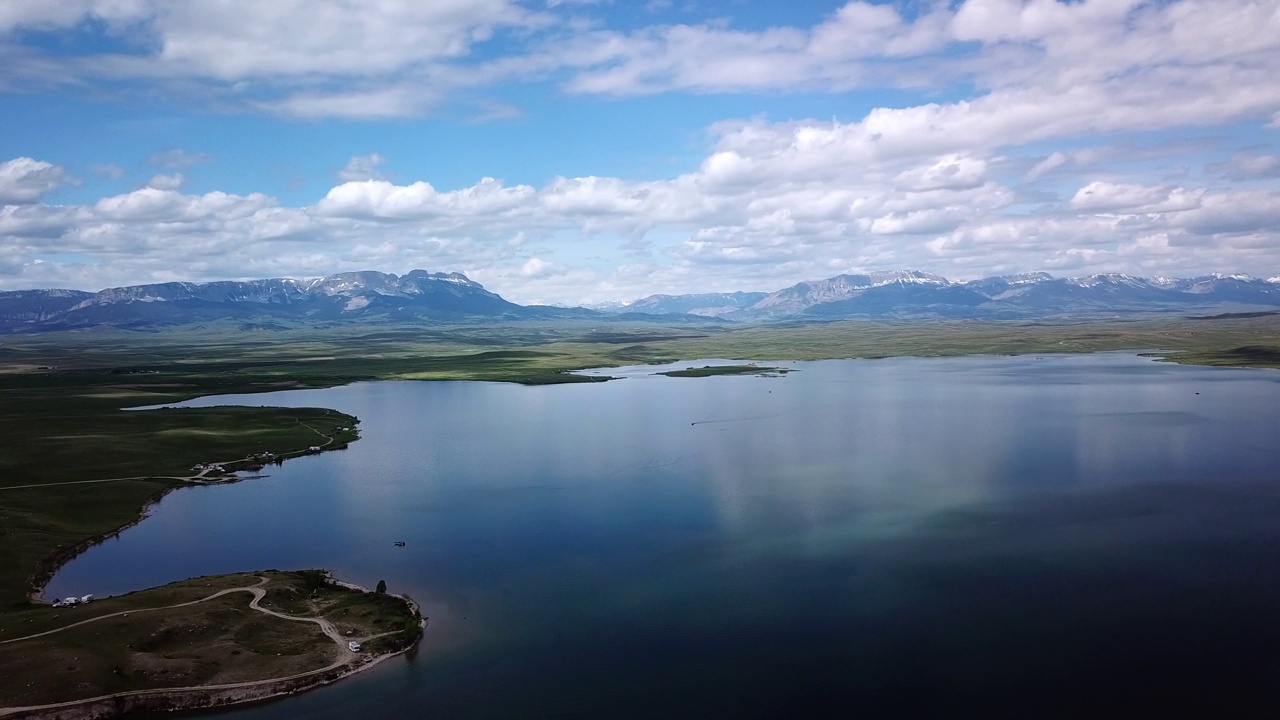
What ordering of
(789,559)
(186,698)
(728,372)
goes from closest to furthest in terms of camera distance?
(186,698) < (789,559) < (728,372)

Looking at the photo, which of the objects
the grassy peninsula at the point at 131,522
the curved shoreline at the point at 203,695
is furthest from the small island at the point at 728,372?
the curved shoreline at the point at 203,695

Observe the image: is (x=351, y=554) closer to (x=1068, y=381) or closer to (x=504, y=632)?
(x=504, y=632)

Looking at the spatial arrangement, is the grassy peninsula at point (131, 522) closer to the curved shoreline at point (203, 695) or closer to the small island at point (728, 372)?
the curved shoreline at point (203, 695)

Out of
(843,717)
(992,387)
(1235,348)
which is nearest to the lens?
(843,717)

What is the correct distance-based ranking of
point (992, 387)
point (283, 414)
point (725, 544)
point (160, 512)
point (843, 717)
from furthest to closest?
point (992, 387), point (283, 414), point (160, 512), point (725, 544), point (843, 717)

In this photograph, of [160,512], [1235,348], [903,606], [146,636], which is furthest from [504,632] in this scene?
[1235,348]

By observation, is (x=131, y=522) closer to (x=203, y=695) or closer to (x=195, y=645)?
(x=195, y=645)

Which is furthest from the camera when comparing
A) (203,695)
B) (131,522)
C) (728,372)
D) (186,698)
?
(728,372)

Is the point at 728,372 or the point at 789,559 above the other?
the point at 728,372

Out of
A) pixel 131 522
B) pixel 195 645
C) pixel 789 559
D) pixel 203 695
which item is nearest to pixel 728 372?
pixel 131 522
